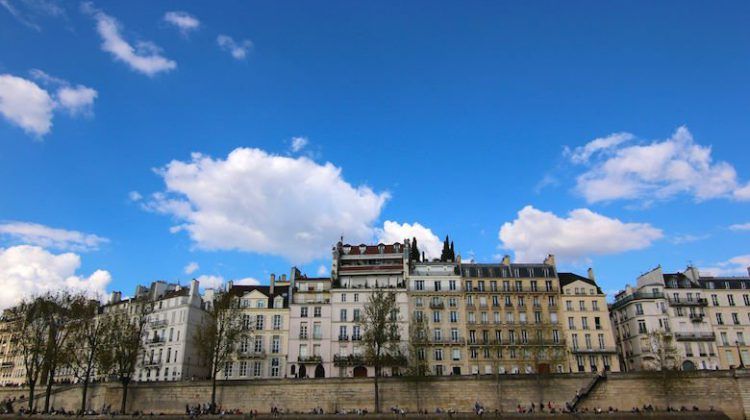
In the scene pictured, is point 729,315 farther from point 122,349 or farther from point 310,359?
point 122,349

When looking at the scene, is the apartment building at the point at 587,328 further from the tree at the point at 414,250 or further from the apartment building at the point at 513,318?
the tree at the point at 414,250

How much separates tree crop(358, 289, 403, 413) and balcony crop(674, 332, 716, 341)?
33304mm

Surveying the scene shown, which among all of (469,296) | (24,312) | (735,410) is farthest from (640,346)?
(24,312)

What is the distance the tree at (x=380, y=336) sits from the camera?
5679 centimetres

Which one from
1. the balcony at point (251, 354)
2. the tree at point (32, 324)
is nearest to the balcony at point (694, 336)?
the balcony at point (251, 354)

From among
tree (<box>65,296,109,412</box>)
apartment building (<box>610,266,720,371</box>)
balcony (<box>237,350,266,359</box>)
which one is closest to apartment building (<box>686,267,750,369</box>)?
apartment building (<box>610,266,720,371</box>)

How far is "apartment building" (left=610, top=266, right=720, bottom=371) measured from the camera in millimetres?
65812

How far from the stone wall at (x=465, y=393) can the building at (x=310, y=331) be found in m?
9.33

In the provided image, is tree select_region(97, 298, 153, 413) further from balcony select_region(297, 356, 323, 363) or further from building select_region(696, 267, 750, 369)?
building select_region(696, 267, 750, 369)

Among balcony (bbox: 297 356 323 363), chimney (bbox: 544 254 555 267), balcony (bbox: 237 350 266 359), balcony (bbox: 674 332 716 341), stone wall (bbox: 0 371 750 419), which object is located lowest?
stone wall (bbox: 0 371 750 419)

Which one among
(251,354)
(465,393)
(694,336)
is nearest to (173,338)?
(251,354)

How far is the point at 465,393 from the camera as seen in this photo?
180ft

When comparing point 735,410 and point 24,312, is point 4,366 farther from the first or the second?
point 735,410

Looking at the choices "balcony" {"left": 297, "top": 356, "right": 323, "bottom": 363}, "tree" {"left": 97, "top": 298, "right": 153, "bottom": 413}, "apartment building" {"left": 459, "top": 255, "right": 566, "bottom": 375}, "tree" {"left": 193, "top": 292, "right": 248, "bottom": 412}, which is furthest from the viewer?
"apartment building" {"left": 459, "top": 255, "right": 566, "bottom": 375}
